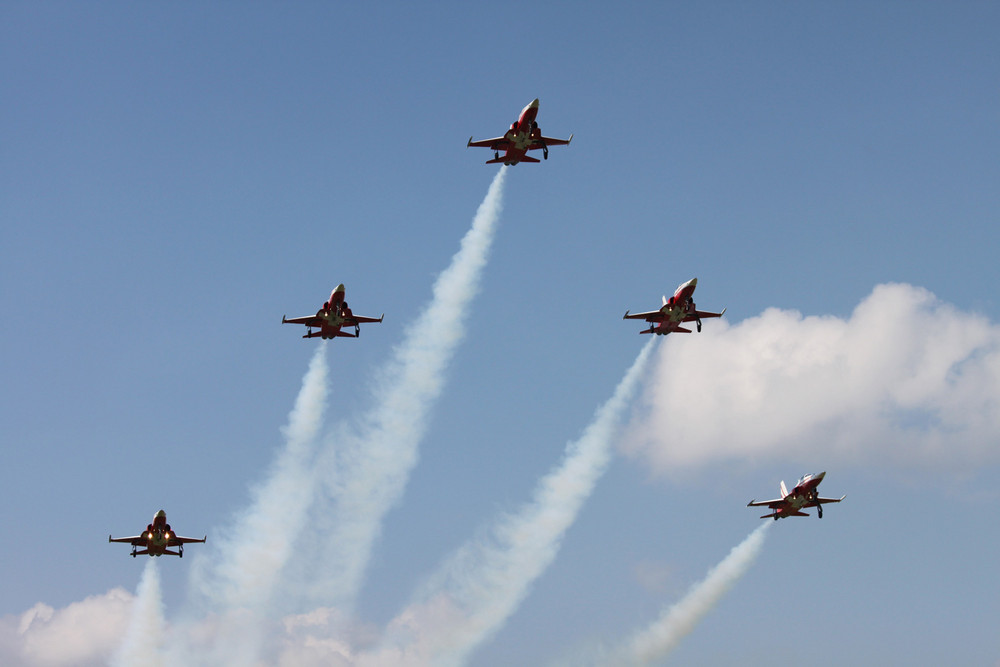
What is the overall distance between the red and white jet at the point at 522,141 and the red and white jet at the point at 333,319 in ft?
74.3

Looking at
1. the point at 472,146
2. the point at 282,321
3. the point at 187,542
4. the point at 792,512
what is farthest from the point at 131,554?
the point at 792,512

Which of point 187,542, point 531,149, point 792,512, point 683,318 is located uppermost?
point 531,149

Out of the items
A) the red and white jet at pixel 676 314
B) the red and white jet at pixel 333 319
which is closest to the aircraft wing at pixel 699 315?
the red and white jet at pixel 676 314

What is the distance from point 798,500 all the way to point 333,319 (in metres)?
56.5

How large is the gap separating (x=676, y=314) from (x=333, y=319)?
38179 millimetres

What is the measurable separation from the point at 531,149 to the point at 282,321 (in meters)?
33.3

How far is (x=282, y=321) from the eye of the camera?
134 meters

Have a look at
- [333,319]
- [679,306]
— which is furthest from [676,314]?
[333,319]

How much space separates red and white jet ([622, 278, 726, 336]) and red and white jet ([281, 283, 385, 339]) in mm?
30738

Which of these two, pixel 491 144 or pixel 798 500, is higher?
pixel 491 144

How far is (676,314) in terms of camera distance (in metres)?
134

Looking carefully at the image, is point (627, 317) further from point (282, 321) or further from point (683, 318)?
point (282, 321)

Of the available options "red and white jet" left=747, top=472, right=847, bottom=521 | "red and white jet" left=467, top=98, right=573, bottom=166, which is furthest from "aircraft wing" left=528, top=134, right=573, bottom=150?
"red and white jet" left=747, top=472, right=847, bottom=521

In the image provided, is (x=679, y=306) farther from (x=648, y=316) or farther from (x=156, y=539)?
(x=156, y=539)
